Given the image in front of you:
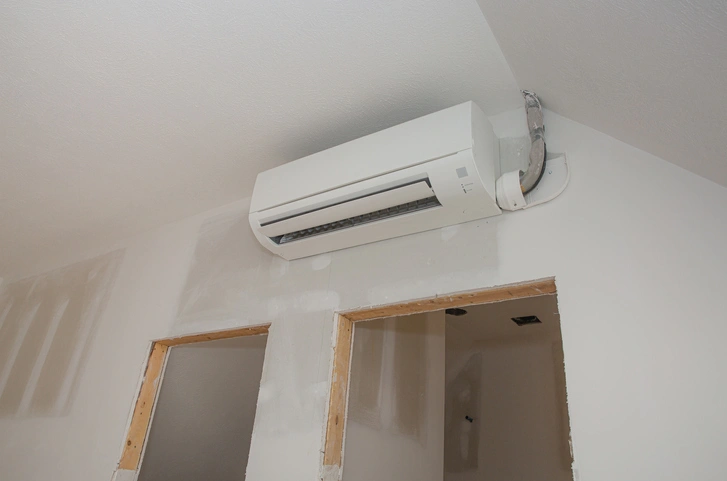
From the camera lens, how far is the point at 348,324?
1602 millimetres

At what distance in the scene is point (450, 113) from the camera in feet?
4.39

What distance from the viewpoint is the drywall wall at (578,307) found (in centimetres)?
97

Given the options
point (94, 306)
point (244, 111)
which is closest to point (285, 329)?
point (244, 111)

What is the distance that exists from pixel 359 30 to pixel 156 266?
1664mm

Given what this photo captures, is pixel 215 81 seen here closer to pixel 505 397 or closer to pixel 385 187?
pixel 385 187

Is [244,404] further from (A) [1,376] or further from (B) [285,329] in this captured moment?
(B) [285,329]

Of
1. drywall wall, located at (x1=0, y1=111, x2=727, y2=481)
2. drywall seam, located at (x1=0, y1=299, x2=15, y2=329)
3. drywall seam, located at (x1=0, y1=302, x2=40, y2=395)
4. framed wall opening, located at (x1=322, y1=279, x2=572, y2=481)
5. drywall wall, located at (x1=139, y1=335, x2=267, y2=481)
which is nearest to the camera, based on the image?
drywall wall, located at (x1=0, y1=111, x2=727, y2=481)

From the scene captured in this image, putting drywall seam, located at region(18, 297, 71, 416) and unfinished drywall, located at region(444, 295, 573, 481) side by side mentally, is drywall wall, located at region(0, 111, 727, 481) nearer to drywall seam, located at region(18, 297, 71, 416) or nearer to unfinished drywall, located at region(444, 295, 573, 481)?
drywall seam, located at region(18, 297, 71, 416)

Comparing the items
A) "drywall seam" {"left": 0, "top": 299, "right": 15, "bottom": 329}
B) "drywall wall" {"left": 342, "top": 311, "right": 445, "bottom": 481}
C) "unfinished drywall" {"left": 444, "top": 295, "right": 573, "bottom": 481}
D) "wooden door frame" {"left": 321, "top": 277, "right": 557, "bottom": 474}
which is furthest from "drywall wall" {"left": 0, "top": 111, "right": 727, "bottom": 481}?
"unfinished drywall" {"left": 444, "top": 295, "right": 573, "bottom": 481}

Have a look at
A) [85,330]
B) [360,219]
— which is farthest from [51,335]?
[360,219]

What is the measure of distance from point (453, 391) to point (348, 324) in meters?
2.52

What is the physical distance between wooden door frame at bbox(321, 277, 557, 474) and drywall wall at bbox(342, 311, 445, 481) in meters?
0.19

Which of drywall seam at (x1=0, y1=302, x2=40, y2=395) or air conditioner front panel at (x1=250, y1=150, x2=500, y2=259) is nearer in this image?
air conditioner front panel at (x1=250, y1=150, x2=500, y2=259)

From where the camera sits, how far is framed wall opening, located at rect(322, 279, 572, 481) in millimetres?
1530
